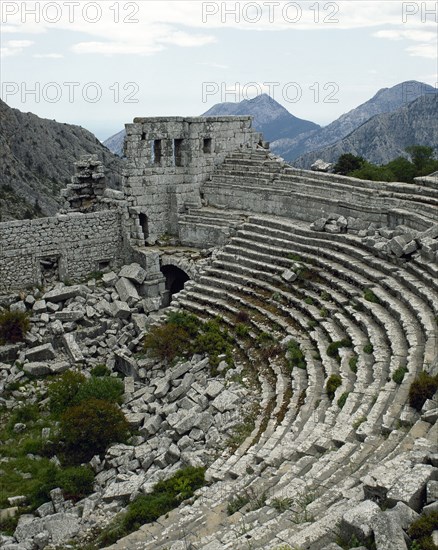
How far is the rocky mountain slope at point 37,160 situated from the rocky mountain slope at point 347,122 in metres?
43.8

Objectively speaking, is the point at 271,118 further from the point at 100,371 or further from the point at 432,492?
the point at 432,492

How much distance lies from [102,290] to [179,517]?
13551 millimetres

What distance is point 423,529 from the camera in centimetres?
734

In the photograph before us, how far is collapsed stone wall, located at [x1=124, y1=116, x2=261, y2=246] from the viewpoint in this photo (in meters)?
25.5

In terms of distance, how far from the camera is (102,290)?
23766mm

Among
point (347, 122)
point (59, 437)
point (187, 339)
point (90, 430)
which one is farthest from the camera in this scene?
point (347, 122)

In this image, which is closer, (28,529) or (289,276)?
(28,529)

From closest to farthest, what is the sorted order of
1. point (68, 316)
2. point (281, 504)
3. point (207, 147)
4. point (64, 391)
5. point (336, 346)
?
point (281, 504) < point (336, 346) < point (64, 391) < point (68, 316) < point (207, 147)

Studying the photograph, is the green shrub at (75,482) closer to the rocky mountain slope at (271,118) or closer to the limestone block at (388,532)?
the limestone block at (388,532)

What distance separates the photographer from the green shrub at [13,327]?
20.6 metres

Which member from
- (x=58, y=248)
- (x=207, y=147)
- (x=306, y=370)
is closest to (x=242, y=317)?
(x=306, y=370)

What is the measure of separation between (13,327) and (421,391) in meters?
13.0

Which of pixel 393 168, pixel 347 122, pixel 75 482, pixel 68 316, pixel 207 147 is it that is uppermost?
pixel 347 122

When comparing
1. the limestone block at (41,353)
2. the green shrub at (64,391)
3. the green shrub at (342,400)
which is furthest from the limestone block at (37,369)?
the green shrub at (342,400)
